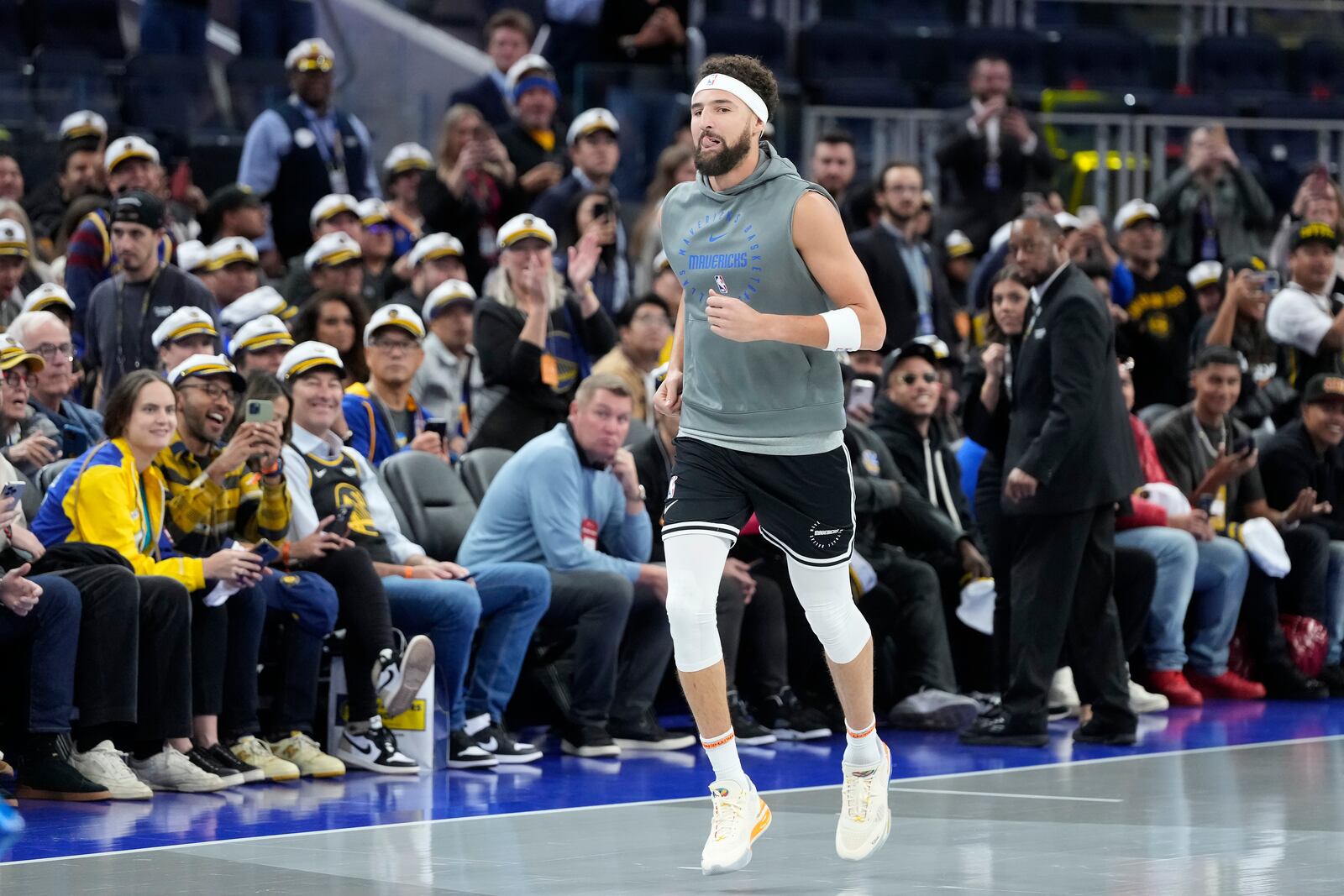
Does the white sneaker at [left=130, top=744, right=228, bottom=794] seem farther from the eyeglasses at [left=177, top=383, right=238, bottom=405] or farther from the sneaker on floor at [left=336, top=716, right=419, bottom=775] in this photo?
the eyeglasses at [left=177, top=383, right=238, bottom=405]

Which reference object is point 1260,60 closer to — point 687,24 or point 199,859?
point 687,24

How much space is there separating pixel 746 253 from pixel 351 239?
573cm

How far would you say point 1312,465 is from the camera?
1105 centimetres

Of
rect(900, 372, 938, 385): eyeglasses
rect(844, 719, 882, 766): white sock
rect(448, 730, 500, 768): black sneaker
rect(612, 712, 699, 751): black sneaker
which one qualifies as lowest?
rect(612, 712, 699, 751): black sneaker

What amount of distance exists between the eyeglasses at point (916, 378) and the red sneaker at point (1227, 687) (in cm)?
220

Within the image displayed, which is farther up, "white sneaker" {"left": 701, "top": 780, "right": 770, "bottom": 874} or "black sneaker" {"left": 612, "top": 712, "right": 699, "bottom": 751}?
"white sneaker" {"left": 701, "top": 780, "right": 770, "bottom": 874}

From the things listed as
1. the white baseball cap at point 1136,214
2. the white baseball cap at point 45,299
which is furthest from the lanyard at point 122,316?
the white baseball cap at point 1136,214

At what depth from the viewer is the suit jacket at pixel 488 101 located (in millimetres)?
13938

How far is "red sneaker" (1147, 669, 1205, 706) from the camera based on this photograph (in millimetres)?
10219

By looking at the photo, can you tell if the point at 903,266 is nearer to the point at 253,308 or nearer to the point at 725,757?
the point at 253,308

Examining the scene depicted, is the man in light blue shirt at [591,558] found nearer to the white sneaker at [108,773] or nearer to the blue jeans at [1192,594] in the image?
the white sneaker at [108,773]

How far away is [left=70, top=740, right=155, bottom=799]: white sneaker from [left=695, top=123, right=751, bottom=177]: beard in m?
3.15

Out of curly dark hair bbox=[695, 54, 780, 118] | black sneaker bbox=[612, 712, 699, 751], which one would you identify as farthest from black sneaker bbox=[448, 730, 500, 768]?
curly dark hair bbox=[695, 54, 780, 118]

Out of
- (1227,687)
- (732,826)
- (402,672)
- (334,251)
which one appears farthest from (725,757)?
(1227,687)
